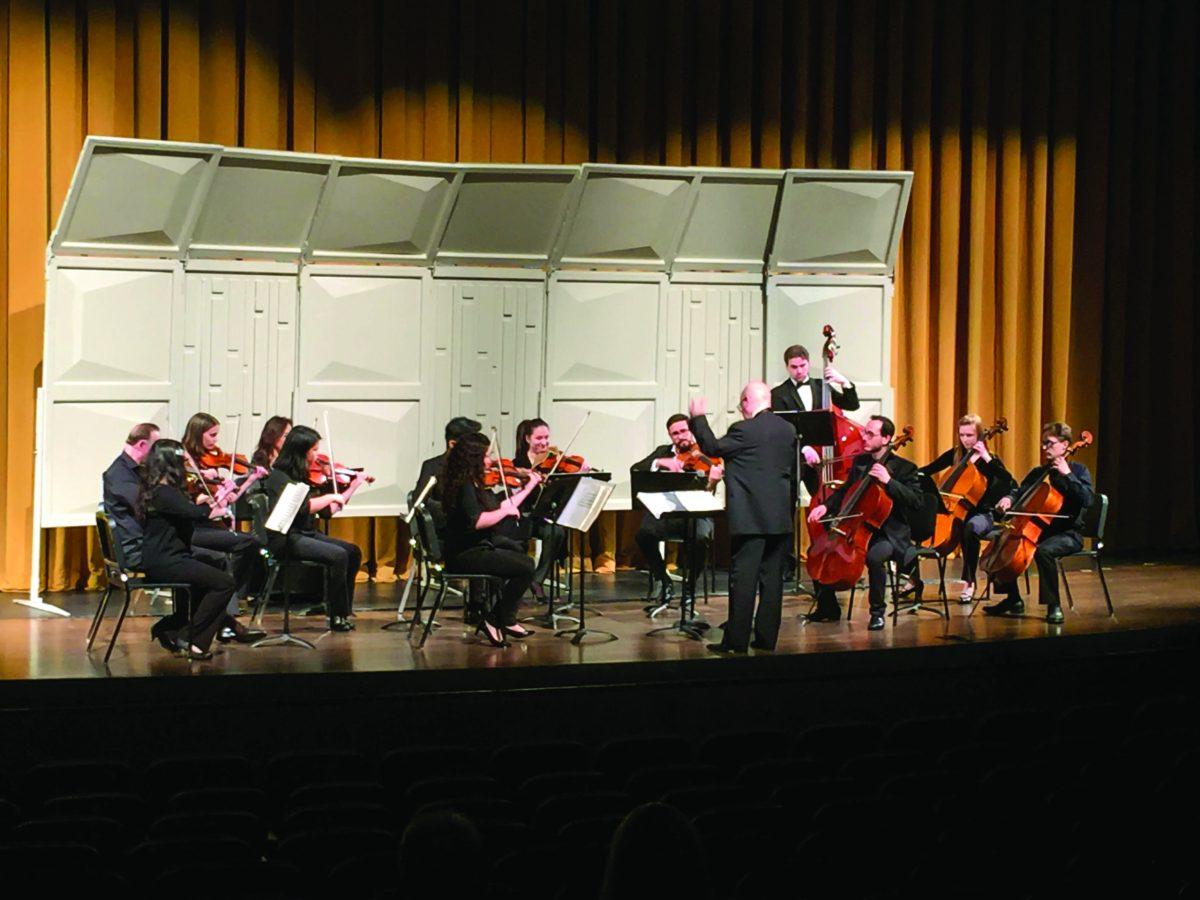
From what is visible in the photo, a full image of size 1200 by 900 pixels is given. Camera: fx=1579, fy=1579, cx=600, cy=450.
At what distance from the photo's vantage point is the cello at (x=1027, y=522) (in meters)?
8.02

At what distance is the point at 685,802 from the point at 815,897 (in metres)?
0.66

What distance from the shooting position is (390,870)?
11.6 feet

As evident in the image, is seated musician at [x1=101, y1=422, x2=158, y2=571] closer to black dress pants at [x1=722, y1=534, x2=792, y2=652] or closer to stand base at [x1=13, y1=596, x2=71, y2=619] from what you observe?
stand base at [x1=13, y1=596, x2=71, y2=619]

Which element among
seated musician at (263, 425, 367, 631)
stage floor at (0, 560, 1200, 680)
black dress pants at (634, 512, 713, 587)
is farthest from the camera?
black dress pants at (634, 512, 713, 587)

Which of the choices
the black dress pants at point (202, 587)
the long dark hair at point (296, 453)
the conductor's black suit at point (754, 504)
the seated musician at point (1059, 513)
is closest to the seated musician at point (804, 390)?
the seated musician at point (1059, 513)

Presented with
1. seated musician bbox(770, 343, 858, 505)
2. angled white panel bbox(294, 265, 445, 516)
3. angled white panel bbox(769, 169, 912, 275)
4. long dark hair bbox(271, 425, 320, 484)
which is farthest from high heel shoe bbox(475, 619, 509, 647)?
angled white panel bbox(769, 169, 912, 275)

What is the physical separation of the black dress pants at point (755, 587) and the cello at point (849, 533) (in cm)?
63

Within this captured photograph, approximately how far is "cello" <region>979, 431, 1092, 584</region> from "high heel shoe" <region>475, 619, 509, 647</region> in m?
2.62

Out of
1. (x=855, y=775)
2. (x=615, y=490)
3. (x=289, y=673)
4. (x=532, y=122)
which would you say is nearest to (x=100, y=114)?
(x=532, y=122)

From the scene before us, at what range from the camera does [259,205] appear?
8609mm

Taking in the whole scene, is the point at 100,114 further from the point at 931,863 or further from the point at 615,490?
the point at 931,863

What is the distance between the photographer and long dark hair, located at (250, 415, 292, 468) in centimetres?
782

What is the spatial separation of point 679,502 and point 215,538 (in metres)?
2.17

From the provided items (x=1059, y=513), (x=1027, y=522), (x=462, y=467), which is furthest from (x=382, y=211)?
(x=1059, y=513)
